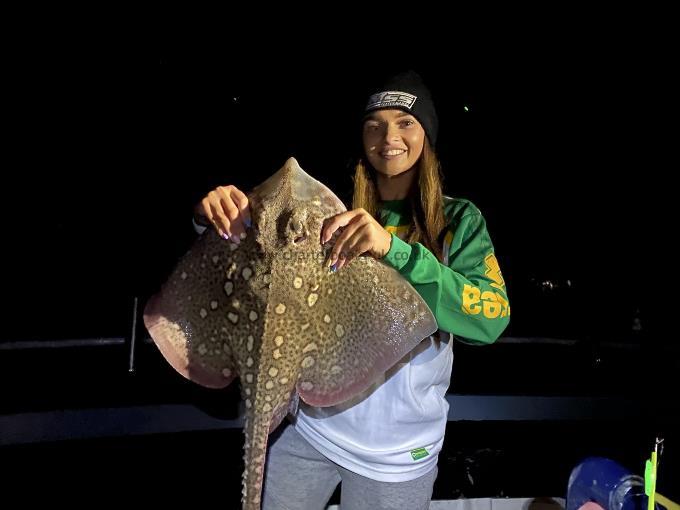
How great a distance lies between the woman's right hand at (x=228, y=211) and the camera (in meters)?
1.29

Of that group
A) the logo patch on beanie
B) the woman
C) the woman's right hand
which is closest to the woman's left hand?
the woman

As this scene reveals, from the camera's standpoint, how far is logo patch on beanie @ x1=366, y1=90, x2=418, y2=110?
1637 mm

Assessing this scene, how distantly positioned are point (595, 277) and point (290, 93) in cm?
1430

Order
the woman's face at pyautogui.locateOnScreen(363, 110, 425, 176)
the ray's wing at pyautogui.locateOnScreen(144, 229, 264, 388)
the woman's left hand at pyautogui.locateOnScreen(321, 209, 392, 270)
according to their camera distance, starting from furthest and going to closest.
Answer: the woman's face at pyautogui.locateOnScreen(363, 110, 425, 176) → the ray's wing at pyautogui.locateOnScreen(144, 229, 264, 388) → the woman's left hand at pyautogui.locateOnScreen(321, 209, 392, 270)

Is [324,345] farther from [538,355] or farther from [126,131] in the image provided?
[126,131]

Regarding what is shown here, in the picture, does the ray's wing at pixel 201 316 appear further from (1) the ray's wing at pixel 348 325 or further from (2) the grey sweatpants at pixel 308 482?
(2) the grey sweatpants at pixel 308 482

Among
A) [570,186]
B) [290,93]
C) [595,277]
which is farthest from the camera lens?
[570,186]

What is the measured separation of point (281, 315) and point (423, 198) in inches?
27.2

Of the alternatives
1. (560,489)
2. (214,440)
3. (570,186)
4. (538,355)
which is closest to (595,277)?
(570,186)

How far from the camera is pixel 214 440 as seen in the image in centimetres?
371

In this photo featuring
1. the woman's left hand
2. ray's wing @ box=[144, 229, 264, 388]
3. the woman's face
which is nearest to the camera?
the woman's left hand

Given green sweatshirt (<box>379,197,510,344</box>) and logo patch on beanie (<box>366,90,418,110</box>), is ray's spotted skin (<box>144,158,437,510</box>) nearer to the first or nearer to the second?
green sweatshirt (<box>379,197,510,344</box>)

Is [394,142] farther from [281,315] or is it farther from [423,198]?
[281,315]

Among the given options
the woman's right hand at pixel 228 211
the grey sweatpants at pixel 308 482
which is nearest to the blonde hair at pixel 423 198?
the woman's right hand at pixel 228 211
